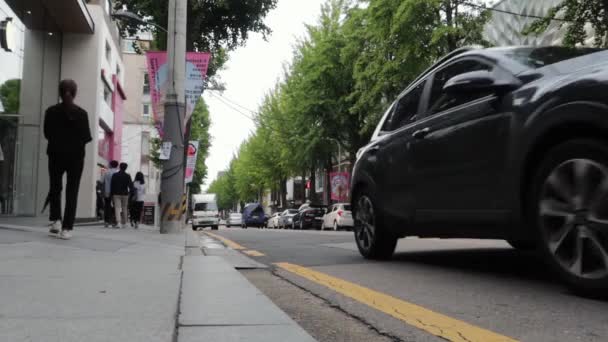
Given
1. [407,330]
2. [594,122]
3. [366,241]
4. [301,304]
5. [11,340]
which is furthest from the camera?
[366,241]

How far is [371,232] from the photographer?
5.63m

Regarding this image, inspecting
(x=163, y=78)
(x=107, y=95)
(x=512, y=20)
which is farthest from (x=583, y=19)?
(x=512, y=20)

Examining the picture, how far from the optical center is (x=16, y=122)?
675 inches

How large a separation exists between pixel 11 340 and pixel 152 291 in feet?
3.85

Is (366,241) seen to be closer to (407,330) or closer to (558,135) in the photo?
(558,135)

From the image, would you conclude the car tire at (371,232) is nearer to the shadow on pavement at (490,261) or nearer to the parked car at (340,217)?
the shadow on pavement at (490,261)

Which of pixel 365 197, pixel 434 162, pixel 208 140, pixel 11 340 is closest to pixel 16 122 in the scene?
pixel 365 197

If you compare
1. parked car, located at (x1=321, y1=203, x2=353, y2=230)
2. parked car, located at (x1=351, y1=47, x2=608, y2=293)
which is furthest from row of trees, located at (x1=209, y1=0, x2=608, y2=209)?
parked car, located at (x1=351, y1=47, x2=608, y2=293)

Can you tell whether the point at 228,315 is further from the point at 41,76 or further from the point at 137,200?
the point at 41,76

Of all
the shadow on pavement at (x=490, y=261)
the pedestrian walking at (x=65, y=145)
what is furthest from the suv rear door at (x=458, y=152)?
the pedestrian walking at (x=65, y=145)

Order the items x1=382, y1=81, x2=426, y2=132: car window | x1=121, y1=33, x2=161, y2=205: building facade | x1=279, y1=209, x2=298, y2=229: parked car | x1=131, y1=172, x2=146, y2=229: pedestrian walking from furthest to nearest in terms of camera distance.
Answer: x1=121, y1=33, x2=161, y2=205: building facade, x1=279, y1=209, x2=298, y2=229: parked car, x1=131, y1=172, x2=146, y2=229: pedestrian walking, x1=382, y1=81, x2=426, y2=132: car window

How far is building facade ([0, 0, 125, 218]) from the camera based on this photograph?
1647 centimetres

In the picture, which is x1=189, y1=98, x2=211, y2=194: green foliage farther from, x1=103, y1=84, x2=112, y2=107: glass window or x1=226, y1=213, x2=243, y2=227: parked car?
x1=103, y1=84, x2=112, y2=107: glass window

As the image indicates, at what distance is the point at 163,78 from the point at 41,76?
9242 millimetres
